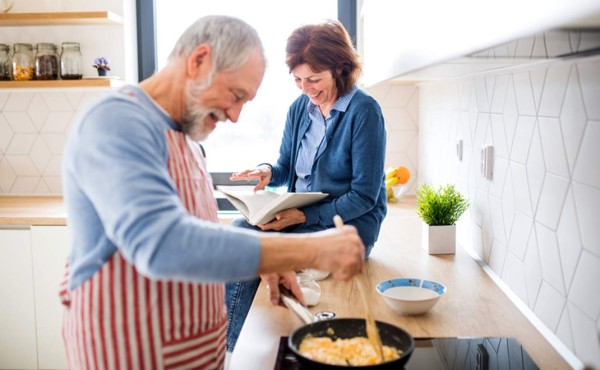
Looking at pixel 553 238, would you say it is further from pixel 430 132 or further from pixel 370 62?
pixel 430 132

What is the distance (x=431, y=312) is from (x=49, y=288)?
1.90 m

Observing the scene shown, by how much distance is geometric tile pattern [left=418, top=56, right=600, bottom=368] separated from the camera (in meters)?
1.24

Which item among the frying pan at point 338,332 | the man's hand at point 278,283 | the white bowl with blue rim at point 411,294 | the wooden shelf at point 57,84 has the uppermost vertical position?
the wooden shelf at point 57,84

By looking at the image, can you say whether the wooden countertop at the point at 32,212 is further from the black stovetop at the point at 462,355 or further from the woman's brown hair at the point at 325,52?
the black stovetop at the point at 462,355

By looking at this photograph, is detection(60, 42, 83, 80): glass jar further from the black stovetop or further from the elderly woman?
the black stovetop

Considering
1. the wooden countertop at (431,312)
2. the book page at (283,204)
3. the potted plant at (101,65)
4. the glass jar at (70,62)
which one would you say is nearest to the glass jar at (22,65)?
the glass jar at (70,62)

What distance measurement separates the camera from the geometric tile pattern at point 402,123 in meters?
3.32

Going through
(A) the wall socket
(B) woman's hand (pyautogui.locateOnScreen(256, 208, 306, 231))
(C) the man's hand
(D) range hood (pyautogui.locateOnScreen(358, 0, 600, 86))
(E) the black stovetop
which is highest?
(D) range hood (pyautogui.locateOnScreen(358, 0, 600, 86))

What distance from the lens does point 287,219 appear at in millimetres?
2090

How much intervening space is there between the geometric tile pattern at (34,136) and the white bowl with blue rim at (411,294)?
7.24 feet

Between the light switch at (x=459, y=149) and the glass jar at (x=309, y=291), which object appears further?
the light switch at (x=459, y=149)

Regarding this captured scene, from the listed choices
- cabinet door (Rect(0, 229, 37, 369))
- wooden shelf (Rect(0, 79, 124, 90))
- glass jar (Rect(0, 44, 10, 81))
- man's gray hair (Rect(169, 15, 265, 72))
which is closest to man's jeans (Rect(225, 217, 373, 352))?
man's gray hair (Rect(169, 15, 265, 72))

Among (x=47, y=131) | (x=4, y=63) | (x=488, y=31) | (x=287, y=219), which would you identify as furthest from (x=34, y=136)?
(x=488, y=31)

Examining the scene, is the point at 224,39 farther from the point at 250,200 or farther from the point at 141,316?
the point at 250,200
